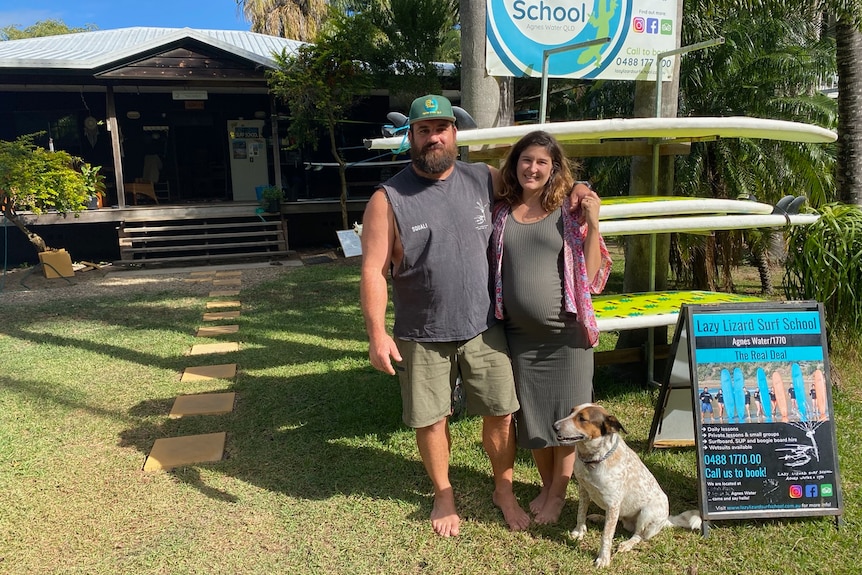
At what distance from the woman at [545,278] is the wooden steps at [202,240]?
406 inches

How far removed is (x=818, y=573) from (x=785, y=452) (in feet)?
1.72

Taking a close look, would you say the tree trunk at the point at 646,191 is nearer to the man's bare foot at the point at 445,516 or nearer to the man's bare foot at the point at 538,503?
the man's bare foot at the point at 538,503

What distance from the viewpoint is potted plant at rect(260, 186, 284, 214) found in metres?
13.2

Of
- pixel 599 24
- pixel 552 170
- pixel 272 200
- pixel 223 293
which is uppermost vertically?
pixel 599 24

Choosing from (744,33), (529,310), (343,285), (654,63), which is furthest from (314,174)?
(529,310)

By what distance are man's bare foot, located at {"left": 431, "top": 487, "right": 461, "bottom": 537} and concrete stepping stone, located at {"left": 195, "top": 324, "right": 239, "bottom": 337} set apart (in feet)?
14.5

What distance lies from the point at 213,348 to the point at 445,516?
3.92 metres

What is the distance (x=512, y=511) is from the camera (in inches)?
119

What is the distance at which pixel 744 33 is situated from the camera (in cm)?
883

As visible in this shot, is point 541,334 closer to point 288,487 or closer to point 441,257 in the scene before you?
point 441,257

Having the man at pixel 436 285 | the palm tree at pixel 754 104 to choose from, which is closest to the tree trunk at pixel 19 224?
the man at pixel 436 285

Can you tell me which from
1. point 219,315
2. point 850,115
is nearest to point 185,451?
point 219,315

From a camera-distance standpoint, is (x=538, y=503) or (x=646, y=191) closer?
(x=538, y=503)

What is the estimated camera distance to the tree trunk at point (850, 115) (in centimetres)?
597
